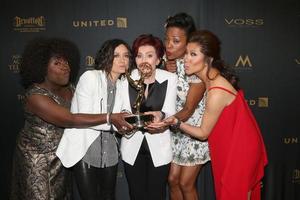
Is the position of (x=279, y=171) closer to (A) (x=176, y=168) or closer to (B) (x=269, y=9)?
(A) (x=176, y=168)

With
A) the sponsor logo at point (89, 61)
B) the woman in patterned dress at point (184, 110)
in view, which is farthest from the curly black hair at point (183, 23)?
the sponsor logo at point (89, 61)

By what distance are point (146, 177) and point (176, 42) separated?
1.01 meters

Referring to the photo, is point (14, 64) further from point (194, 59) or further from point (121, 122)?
point (194, 59)

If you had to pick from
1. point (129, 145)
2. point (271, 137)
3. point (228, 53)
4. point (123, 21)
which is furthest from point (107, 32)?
point (271, 137)

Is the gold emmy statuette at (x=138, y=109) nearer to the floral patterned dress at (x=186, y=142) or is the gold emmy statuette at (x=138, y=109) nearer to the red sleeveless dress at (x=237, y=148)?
the floral patterned dress at (x=186, y=142)

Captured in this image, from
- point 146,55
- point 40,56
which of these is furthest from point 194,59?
point 40,56

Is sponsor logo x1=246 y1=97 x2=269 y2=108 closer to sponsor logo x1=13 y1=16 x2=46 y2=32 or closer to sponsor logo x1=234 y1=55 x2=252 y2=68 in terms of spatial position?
sponsor logo x1=234 y1=55 x2=252 y2=68

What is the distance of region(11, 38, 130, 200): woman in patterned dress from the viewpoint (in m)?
2.41

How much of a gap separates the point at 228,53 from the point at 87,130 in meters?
1.68

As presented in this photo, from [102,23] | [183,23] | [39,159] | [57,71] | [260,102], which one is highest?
[102,23]

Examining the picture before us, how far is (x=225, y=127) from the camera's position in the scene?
7.37 feet

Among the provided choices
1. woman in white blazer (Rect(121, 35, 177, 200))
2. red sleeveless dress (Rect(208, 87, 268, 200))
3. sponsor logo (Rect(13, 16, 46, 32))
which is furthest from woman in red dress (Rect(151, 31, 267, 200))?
sponsor logo (Rect(13, 16, 46, 32))

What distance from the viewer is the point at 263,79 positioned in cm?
338

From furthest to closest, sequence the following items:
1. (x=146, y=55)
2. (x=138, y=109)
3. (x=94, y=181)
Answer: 1. (x=94, y=181)
2. (x=146, y=55)
3. (x=138, y=109)
